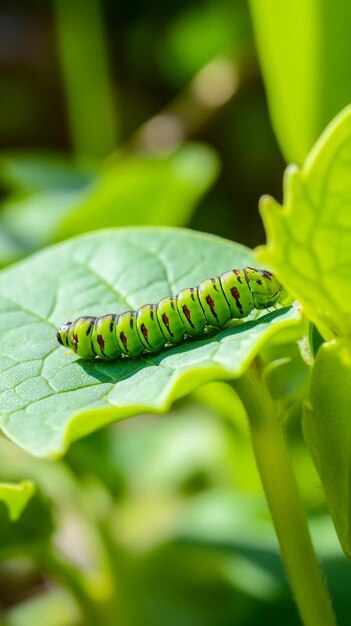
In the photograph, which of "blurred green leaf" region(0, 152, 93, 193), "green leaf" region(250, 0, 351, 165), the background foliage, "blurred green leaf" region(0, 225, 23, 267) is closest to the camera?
the background foliage

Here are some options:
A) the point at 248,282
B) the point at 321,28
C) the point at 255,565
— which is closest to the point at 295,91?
the point at 321,28

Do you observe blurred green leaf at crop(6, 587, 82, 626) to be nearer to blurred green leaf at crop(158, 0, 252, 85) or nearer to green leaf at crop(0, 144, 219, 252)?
green leaf at crop(0, 144, 219, 252)

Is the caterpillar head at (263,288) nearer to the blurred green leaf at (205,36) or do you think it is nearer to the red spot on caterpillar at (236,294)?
the red spot on caterpillar at (236,294)

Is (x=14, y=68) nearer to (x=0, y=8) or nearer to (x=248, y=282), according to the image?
(x=0, y=8)

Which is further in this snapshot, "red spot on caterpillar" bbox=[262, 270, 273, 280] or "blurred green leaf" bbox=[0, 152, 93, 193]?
"blurred green leaf" bbox=[0, 152, 93, 193]

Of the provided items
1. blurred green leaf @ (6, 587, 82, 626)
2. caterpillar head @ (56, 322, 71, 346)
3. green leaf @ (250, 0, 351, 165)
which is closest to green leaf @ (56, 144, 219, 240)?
A: green leaf @ (250, 0, 351, 165)

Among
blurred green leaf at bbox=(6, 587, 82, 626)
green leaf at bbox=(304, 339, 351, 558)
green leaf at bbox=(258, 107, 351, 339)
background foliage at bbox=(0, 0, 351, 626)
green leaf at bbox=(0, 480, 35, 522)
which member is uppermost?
green leaf at bbox=(258, 107, 351, 339)
